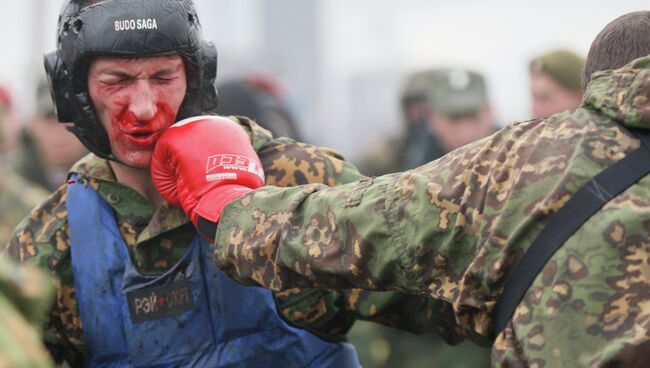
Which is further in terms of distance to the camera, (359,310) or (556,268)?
(359,310)

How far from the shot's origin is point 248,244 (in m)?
3.82

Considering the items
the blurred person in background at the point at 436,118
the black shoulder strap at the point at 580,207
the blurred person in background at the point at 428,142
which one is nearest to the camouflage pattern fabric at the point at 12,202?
the blurred person in background at the point at 428,142

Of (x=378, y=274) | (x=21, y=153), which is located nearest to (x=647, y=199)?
(x=378, y=274)

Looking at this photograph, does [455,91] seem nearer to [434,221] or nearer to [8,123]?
[8,123]

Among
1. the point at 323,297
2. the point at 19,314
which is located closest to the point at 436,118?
the point at 323,297

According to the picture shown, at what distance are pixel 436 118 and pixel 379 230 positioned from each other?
4.98m

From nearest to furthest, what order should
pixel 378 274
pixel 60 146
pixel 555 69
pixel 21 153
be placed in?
pixel 378 274 → pixel 555 69 → pixel 60 146 → pixel 21 153

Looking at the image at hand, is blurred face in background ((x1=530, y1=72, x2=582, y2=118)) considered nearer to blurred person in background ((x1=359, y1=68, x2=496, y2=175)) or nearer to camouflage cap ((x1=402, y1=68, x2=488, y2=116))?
blurred person in background ((x1=359, y1=68, x2=496, y2=175))

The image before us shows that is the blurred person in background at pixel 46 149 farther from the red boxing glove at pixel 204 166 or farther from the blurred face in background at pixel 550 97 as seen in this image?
the red boxing glove at pixel 204 166

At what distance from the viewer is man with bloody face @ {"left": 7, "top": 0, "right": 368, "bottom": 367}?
4.14 metres

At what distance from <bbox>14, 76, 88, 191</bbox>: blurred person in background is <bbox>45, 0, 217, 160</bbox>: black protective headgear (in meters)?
4.56

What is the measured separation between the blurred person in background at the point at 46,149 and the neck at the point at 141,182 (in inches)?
177

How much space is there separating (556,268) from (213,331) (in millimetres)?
1328

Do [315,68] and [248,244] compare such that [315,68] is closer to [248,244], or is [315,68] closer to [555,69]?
[555,69]
